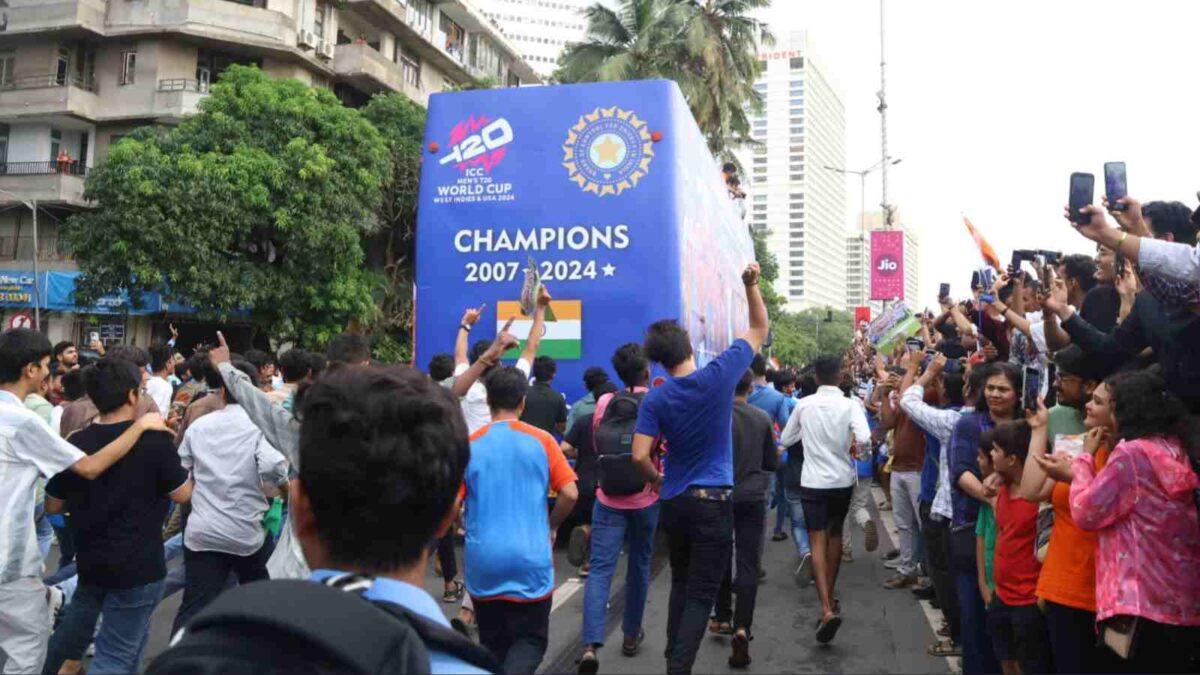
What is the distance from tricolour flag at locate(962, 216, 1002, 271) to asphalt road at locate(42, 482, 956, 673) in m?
2.30

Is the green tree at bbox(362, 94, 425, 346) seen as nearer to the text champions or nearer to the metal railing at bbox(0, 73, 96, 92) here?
the metal railing at bbox(0, 73, 96, 92)

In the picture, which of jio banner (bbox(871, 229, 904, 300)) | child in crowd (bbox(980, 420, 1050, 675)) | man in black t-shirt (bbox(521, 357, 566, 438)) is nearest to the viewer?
child in crowd (bbox(980, 420, 1050, 675))

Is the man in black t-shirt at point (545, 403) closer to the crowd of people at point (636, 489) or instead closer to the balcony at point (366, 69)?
the crowd of people at point (636, 489)

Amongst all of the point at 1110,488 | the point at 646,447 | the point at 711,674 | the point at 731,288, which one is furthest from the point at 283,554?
the point at 731,288

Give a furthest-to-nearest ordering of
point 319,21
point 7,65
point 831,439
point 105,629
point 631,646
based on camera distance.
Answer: point 319,21, point 7,65, point 831,439, point 631,646, point 105,629

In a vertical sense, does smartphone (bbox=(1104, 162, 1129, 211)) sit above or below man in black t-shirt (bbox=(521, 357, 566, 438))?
above

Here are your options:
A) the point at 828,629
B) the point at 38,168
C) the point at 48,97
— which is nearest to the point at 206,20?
the point at 48,97

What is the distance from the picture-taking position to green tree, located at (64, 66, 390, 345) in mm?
Result: 19203

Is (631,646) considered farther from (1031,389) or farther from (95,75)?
(95,75)

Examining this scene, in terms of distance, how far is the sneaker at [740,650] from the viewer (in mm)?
4934

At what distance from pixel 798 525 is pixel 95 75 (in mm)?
26120

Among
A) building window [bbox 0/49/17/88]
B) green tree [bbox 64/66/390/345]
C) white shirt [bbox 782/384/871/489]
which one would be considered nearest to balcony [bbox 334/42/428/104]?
green tree [bbox 64/66/390/345]

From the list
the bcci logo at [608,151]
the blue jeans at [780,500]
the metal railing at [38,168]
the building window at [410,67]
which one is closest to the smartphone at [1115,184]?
the bcci logo at [608,151]

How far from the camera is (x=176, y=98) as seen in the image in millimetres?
24203
